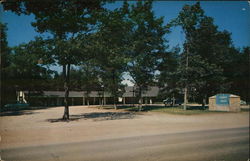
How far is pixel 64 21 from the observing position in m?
6.38

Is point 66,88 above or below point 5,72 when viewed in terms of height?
below

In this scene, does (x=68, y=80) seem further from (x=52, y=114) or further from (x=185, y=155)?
(x=185, y=155)

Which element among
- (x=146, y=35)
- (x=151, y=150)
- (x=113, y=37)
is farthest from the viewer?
(x=146, y=35)

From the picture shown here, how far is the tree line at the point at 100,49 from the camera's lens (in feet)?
18.6

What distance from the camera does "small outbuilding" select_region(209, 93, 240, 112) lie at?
20.8ft

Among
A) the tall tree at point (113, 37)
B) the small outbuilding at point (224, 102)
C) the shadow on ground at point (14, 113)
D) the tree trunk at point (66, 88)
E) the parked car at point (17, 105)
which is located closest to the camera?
the shadow on ground at point (14, 113)

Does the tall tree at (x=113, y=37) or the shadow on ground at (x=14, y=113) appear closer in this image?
the shadow on ground at (x=14, y=113)

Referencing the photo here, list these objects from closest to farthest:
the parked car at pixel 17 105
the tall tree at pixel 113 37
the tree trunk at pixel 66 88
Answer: the parked car at pixel 17 105 < the tall tree at pixel 113 37 < the tree trunk at pixel 66 88

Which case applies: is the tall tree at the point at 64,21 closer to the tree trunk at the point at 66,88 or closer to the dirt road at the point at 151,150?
the tree trunk at the point at 66,88

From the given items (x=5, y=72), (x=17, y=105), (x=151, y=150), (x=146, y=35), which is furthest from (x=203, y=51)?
(x=17, y=105)

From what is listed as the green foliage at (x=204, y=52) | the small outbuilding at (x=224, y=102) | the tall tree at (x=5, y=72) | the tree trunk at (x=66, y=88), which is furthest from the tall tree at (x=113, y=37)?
the small outbuilding at (x=224, y=102)

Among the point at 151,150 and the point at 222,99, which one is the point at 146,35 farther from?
the point at 151,150

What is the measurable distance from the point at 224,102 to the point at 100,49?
5.26 meters

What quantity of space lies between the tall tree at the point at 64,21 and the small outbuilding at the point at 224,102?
5.04 metres
